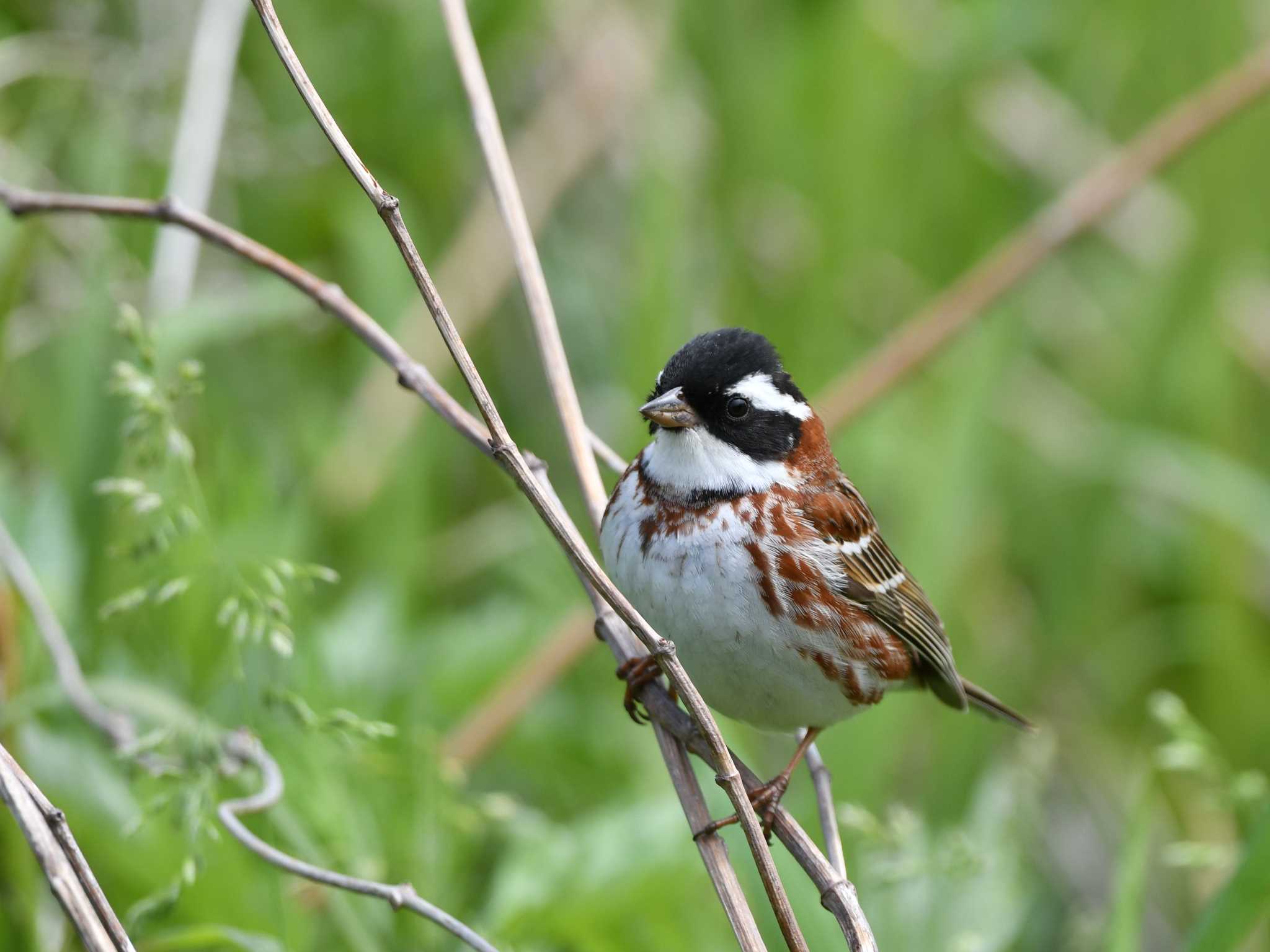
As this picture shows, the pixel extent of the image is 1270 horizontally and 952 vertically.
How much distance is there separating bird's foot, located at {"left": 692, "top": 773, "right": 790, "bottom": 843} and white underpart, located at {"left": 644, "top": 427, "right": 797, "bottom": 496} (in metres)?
0.52

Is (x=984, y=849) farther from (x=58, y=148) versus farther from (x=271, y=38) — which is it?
(x=58, y=148)

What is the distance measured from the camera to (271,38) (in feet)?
5.87

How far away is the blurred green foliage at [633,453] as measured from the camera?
8.91 feet

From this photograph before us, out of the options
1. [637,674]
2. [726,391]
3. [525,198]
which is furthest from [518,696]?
[525,198]

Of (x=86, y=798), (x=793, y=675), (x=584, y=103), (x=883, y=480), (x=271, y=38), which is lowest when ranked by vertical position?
(x=793, y=675)

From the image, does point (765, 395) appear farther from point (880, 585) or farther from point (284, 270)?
point (284, 270)

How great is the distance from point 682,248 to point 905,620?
1767 millimetres

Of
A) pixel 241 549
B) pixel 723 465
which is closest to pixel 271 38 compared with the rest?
pixel 723 465

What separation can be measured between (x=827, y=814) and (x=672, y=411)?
72cm

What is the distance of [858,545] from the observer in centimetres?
292

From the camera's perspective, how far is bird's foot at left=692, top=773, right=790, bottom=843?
6.76 feet

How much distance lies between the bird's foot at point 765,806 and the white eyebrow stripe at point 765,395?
2.18 feet

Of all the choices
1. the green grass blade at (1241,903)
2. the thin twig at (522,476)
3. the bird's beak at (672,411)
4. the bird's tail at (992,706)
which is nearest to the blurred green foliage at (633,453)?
the green grass blade at (1241,903)

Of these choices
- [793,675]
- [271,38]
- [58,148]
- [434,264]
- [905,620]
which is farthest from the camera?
[434,264]
